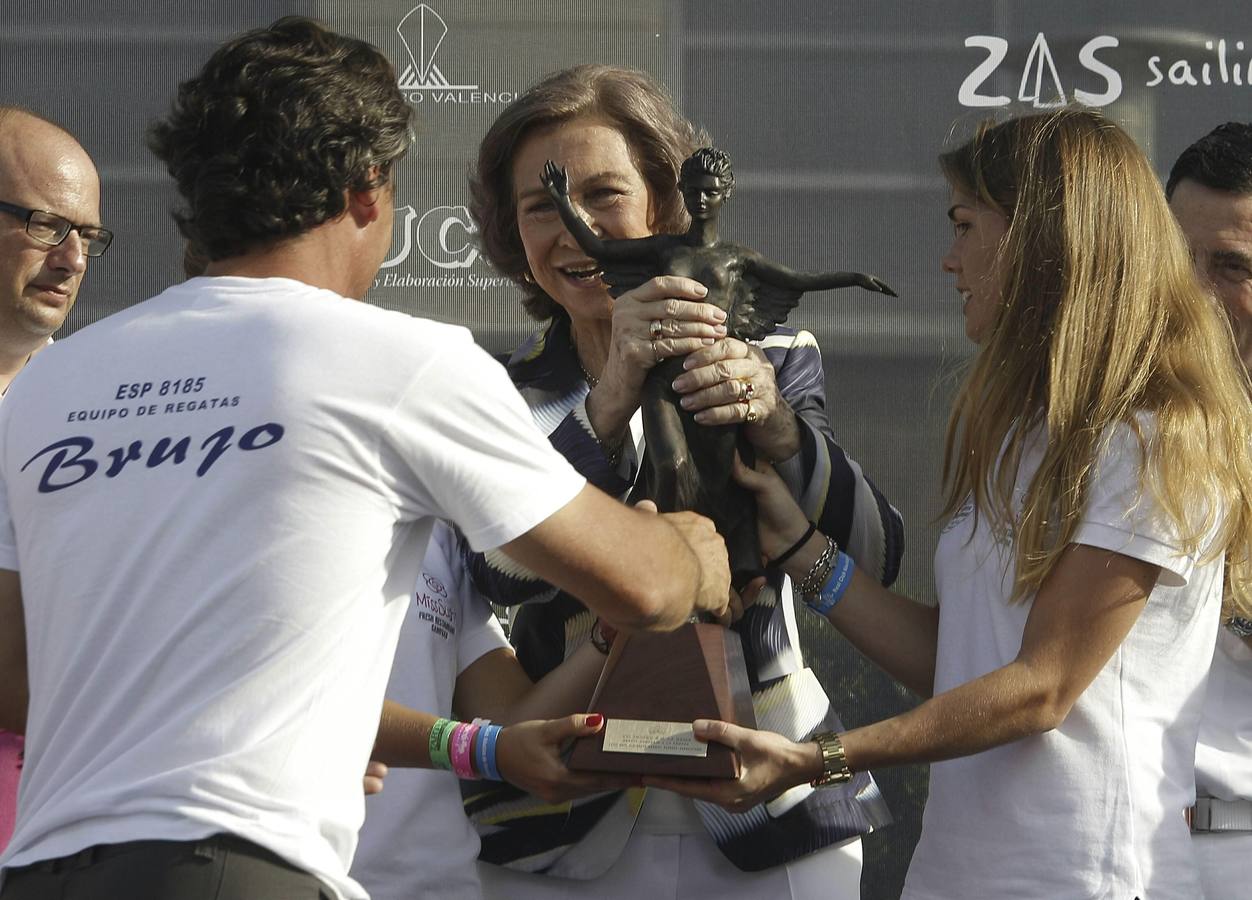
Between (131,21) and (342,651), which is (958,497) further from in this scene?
(131,21)

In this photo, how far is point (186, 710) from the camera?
60.3 inches

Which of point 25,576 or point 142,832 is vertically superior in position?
point 25,576

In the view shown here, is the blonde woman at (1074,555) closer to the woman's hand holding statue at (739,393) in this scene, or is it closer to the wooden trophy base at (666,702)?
the wooden trophy base at (666,702)

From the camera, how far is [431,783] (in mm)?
2645

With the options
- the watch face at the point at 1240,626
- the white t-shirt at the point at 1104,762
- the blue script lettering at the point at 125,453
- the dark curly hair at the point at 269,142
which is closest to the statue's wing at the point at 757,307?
the white t-shirt at the point at 1104,762

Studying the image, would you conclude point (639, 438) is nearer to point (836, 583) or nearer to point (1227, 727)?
point (836, 583)

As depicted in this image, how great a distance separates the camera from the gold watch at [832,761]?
2.10m

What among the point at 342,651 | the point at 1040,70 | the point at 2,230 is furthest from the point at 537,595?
the point at 1040,70

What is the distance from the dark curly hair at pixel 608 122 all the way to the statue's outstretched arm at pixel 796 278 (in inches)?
11.2

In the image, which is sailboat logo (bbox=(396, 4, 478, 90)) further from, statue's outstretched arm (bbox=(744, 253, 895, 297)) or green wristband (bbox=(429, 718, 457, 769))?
green wristband (bbox=(429, 718, 457, 769))

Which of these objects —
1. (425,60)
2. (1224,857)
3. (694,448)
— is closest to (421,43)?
(425,60)

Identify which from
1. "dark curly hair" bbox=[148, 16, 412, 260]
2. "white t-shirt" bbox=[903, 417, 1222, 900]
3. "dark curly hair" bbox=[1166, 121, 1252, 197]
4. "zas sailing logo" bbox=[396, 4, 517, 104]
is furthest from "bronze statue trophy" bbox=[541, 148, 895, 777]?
"zas sailing logo" bbox=[396, 4, 517, 104]

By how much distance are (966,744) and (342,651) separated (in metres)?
0.90

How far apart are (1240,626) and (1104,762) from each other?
446 millimetres
